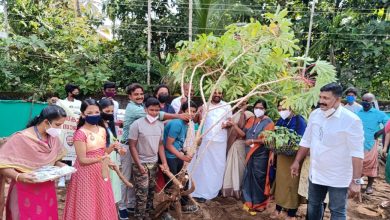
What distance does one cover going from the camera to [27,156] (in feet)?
8.05

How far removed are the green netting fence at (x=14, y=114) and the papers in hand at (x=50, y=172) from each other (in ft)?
Answer: 14.9

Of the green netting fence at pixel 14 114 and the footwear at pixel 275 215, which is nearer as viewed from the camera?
the footwear at pixel 275 215

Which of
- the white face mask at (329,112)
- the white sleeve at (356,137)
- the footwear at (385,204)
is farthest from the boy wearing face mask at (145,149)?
the footwear at (385,204)

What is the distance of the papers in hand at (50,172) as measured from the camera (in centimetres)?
238

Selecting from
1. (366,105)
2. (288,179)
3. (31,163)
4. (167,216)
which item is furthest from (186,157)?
(366,105)

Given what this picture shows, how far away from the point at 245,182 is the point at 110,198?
1.95m

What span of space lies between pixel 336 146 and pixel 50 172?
7.93ft

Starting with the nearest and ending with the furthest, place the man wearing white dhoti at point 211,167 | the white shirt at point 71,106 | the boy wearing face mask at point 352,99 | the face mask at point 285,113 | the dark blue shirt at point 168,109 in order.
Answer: the face mask at point 285,113
the dark blue shirt at point 168,109
the man wearing white dhoti at point 211,167
the white shirt at point 71,106
the boy wearing face mask at point 352,99

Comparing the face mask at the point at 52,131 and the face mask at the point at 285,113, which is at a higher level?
the face mask at the point at 52,131

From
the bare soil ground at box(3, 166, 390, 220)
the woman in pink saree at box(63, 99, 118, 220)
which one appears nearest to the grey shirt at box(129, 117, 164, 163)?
the woman in pink saree at box(63, 99, 118, 220)

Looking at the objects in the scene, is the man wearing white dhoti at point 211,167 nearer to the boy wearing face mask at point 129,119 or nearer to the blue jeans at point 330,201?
the boy wearing face mask at point 129,119

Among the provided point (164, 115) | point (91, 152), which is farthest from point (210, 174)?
point (91, 152)

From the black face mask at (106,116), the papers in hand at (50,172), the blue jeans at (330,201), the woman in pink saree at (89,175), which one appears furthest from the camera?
the black face mask at (106,116)

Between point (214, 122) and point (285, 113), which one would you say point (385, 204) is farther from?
point (214, 122)
